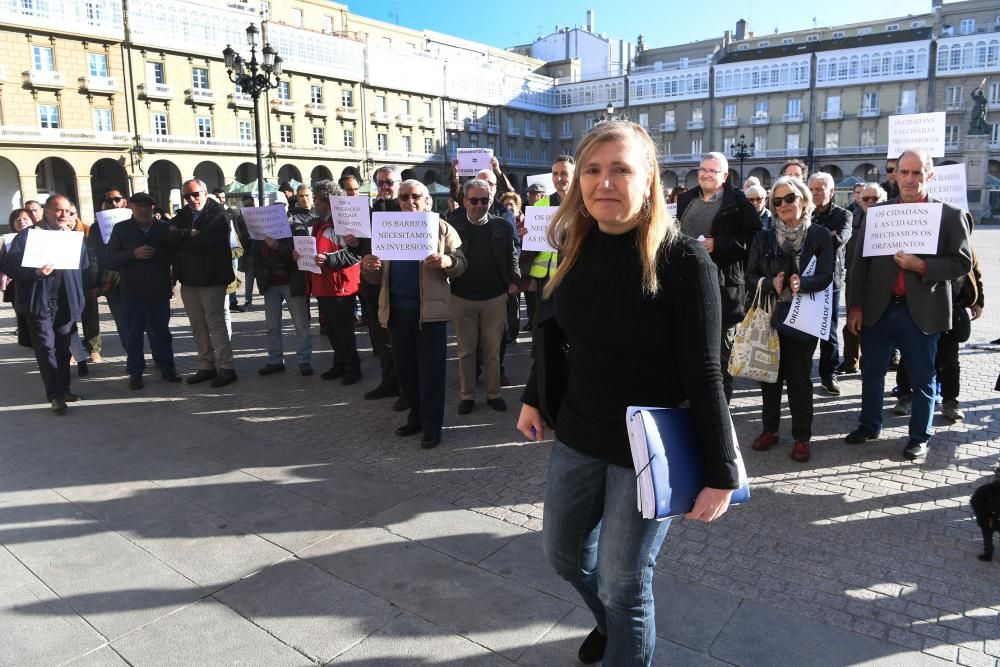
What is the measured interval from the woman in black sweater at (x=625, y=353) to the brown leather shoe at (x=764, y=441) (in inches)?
124

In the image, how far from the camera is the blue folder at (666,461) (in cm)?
189

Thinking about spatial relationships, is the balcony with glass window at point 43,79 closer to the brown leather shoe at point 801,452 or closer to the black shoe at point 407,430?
the black shoe at point 407,430

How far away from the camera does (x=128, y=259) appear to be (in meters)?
6.92

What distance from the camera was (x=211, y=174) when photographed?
44875mm

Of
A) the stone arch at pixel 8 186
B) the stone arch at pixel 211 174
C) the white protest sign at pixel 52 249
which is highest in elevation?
the stone arch at pixel 211 174

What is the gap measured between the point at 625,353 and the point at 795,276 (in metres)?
3.23

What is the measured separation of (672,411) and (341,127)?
5113cm

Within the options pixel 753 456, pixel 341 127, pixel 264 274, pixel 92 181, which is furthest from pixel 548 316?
pixel 341 127

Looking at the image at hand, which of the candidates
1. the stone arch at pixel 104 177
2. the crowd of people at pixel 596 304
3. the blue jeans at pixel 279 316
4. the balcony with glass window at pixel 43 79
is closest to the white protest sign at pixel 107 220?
the crowd of people at pixel 596 304

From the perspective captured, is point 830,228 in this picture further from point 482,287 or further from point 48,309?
point 48,309

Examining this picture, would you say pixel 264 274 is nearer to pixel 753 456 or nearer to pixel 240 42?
pixel 753 456

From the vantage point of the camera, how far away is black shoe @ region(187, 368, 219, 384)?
7.28m

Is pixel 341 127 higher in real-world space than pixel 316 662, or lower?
higher

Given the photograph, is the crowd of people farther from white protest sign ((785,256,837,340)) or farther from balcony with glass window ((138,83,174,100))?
balcony with glass window ((138,83,174,100))
